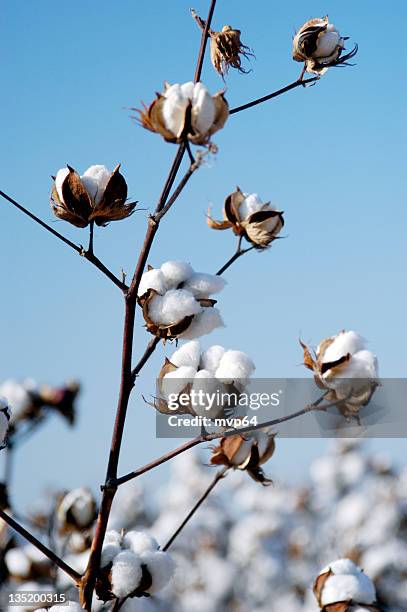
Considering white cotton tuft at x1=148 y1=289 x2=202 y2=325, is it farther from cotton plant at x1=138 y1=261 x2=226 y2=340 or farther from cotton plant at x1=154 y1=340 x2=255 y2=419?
cotton plant at x1=154 y1=340 x2=255 y2=419

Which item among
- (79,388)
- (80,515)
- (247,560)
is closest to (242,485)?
(247,560)

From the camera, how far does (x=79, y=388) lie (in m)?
3.93

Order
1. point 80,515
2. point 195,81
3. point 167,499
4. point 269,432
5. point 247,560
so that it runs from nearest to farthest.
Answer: point 195,81 → point 269,432 → point 80,515 → point 247,560 → point 167,499

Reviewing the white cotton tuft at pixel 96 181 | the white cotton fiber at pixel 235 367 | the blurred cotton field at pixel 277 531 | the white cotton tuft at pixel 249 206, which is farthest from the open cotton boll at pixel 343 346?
the blurred cotton field at pixel 277 531

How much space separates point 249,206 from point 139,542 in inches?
26.9

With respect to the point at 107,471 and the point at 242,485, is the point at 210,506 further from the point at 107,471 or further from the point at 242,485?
the point at 107,471

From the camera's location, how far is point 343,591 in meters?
1.94

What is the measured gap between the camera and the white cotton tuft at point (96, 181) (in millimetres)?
1662

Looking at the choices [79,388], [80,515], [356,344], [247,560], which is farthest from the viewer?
[247,560]

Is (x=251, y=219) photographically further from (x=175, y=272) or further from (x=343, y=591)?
(x=343, y=591)

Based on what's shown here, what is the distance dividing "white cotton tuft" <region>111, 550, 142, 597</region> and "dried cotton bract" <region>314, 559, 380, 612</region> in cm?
48

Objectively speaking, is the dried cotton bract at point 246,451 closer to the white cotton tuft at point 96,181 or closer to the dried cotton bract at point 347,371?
the dried cotton bract at point 347,371

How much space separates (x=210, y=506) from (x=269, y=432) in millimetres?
7557

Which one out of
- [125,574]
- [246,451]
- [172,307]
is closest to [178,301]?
[172,307]
